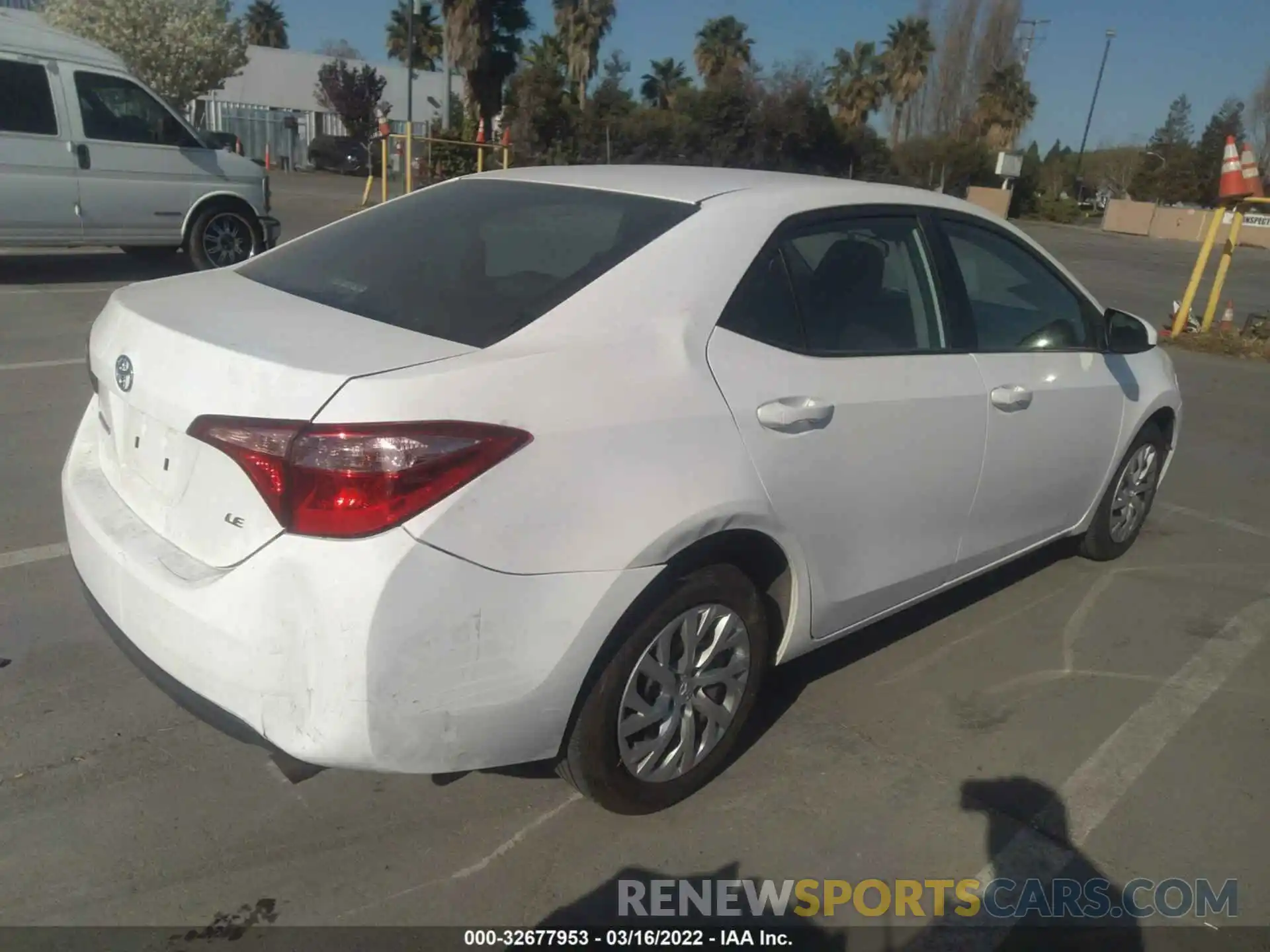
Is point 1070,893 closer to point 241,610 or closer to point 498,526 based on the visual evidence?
point 498,526

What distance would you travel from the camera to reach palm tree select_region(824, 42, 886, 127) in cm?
5503

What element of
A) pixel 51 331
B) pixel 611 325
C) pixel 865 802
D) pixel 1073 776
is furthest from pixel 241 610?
pixel 51 331

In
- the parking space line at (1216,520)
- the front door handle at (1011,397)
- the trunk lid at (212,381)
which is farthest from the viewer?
the parking space line at (1216,520)

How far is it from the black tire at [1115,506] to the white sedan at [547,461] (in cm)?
118

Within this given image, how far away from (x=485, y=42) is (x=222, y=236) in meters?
26.6

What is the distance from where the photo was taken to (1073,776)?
3.26 metres

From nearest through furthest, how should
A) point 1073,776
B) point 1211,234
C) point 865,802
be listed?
point 865,802 < point 1073,776 < point 1211,234

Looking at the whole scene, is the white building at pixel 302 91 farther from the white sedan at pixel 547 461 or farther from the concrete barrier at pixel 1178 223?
the white sedan at pixel 547 461

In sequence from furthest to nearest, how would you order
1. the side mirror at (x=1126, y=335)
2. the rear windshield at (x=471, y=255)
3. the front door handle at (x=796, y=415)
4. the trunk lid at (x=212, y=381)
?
the side mirror at (x=1126, y=335), the front door handle at (x=796, y=415), the rear windshield at (x=471, y=255), the trunk lid at (x=212, y=381)

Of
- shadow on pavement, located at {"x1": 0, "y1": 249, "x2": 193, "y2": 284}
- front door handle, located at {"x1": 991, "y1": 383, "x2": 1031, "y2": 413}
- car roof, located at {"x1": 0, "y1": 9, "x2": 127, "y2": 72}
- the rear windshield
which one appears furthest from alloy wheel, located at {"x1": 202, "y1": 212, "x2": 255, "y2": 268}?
front door handle, located at {"x1": 991, "y1": 383, "x2": 1031, "y2": 413}

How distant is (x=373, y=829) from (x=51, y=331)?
276 inches

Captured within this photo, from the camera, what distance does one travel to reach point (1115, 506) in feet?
16.0

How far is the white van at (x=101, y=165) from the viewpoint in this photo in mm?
9633

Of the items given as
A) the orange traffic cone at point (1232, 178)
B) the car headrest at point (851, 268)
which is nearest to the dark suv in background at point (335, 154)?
the orange traffic cone at point (1232, 178)
